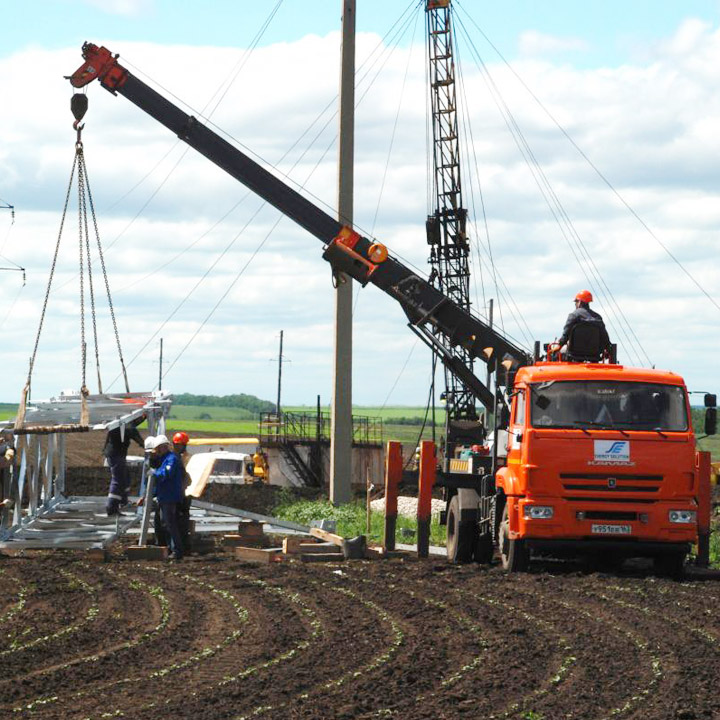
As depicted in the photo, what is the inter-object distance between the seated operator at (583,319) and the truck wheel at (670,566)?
2.96m

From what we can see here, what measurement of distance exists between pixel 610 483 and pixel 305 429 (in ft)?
137

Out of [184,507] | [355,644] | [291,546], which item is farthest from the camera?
[291,546]

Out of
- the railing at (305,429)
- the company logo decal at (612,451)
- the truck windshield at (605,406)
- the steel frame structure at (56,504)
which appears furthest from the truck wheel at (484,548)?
the railing at (305,429)

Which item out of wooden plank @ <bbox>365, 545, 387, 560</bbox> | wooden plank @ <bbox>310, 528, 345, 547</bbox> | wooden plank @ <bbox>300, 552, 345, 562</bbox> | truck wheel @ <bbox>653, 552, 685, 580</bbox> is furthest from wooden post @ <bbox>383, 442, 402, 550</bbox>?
truck wheel @ <bbox>653, 552, 685, 580</bbox>

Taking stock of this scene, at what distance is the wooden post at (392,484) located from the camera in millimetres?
22047

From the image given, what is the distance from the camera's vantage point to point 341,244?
83.8 feet

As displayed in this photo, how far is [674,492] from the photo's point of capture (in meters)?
18.0

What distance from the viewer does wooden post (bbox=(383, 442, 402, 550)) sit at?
22.0 meters

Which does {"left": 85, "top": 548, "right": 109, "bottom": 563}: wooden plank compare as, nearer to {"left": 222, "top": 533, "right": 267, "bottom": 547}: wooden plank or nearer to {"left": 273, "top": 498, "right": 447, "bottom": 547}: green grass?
{"left": 222, "top": 533, "right": 267, "bottom": 547}: wooden plank

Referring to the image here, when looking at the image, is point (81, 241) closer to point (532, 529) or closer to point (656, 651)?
point (532, 529)

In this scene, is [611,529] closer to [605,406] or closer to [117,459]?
[605,406]

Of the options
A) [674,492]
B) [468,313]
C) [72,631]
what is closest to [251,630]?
[72,631]

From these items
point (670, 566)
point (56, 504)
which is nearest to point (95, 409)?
point (56, 504)

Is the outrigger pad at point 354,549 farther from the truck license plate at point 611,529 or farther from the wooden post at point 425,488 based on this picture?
the truck license plate at point 611,529
